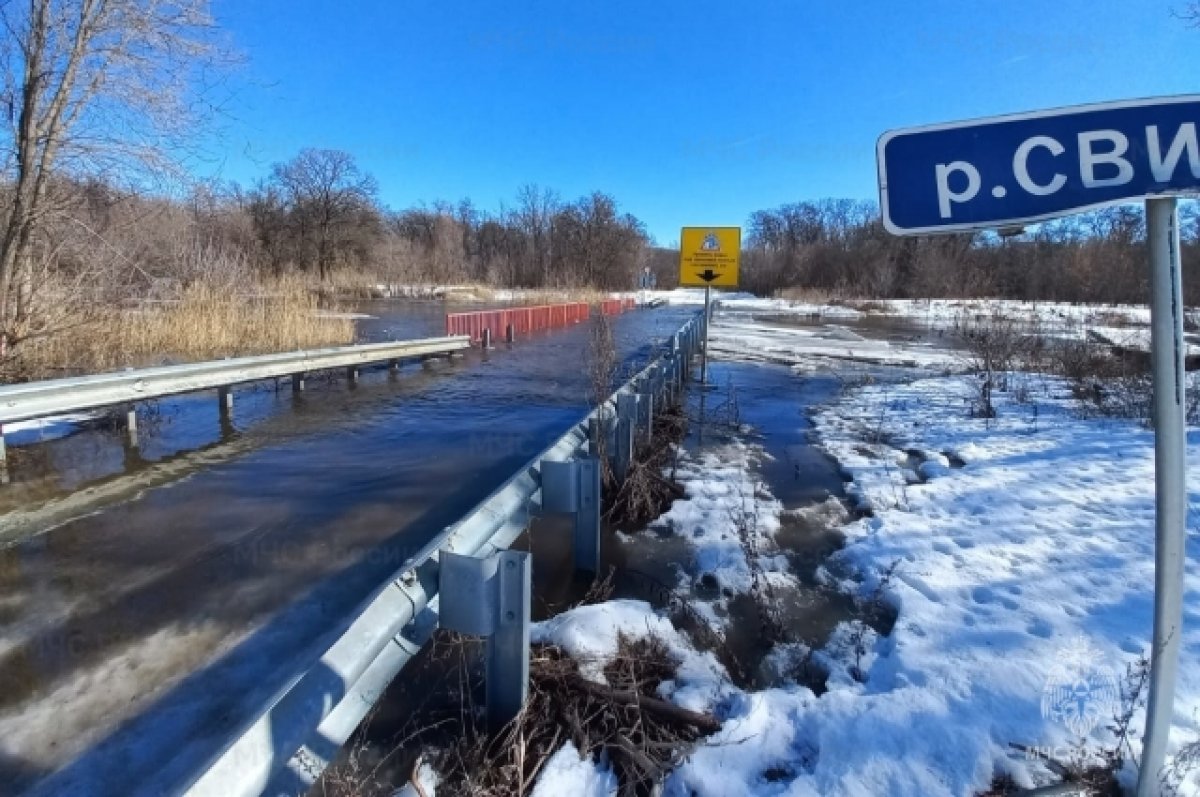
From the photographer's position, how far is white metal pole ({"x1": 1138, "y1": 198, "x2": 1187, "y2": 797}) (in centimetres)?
158

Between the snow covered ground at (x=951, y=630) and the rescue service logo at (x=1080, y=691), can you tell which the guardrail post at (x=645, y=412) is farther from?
the rescue service logo at (x=1080, y=691)

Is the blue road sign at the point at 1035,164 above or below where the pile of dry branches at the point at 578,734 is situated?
above

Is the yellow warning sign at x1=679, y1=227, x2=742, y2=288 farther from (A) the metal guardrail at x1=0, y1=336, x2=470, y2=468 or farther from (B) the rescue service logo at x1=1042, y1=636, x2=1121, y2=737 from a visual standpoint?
(B) the rescue service logo at x1=1042, y1=636, x2=1121, y2=737

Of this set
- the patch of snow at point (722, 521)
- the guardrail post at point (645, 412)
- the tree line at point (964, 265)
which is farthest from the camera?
the tree line at point (964, 265)

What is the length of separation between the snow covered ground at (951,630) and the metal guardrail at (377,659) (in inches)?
23.0

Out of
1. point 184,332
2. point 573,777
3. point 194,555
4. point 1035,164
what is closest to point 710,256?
point 194,555

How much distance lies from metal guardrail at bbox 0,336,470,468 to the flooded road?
55cm

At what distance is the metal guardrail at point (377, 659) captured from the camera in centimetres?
131

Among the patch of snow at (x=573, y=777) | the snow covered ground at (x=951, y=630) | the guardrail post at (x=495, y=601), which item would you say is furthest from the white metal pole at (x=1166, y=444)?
the guardrail post at (x=495, y=601)

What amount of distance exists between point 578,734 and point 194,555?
9.97 feet

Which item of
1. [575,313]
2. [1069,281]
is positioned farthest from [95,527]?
[1069,281]

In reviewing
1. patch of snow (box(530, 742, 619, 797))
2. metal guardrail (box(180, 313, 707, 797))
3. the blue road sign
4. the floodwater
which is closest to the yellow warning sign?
the floodwater

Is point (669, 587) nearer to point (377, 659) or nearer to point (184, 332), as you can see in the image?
point (377, 659)

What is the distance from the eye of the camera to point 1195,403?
738 cm
